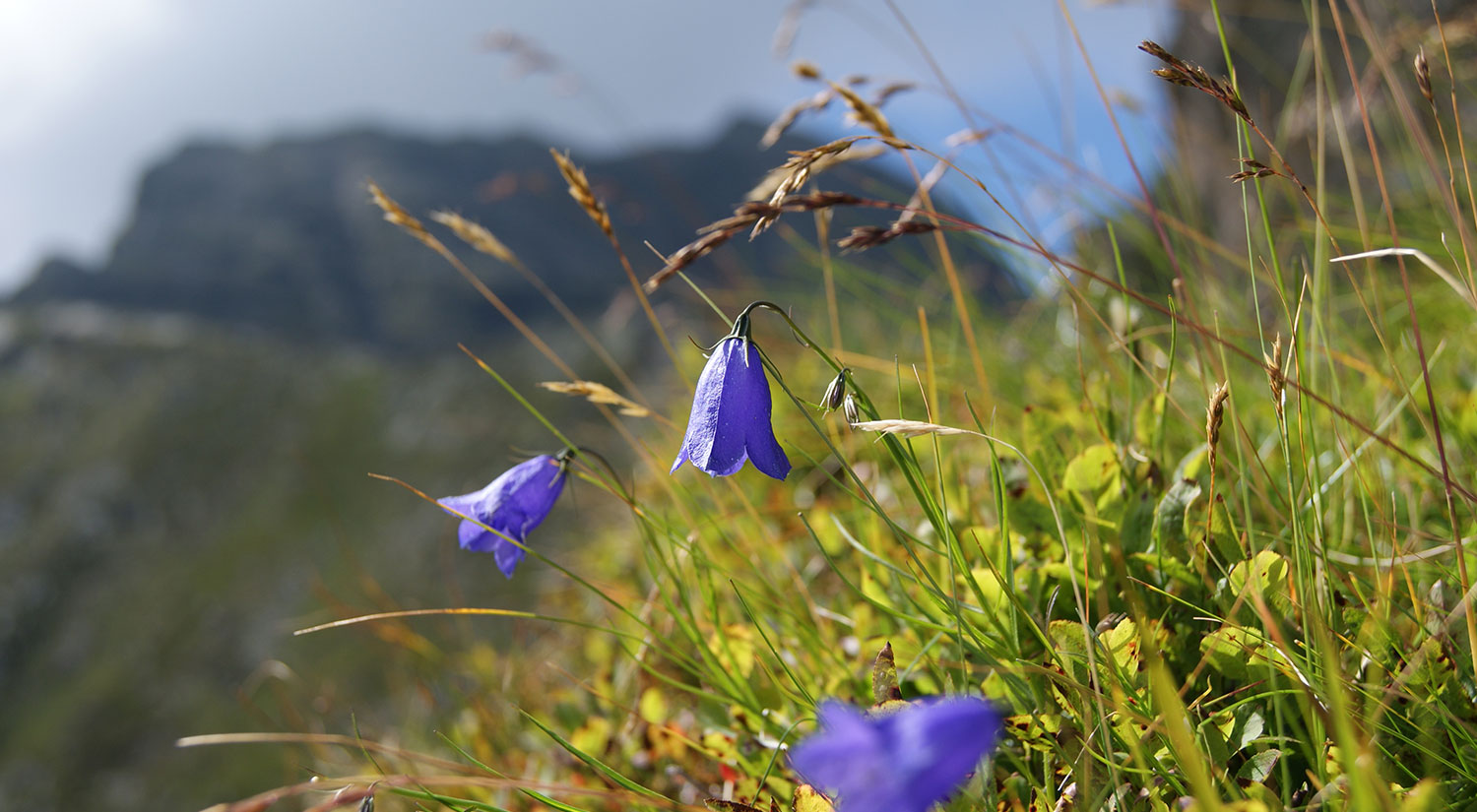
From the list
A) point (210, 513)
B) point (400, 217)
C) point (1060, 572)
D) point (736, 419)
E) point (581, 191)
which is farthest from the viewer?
point (210, 513)

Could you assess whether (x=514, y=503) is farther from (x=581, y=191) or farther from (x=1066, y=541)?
(x=1066, y=541)

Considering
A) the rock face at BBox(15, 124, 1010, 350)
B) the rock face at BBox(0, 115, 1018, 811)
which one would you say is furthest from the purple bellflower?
the rock face at BBox(15, 124, 1010, 350)

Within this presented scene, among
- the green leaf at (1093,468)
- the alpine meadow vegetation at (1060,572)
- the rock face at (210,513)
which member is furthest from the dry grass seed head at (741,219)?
the rock face at (210,513)

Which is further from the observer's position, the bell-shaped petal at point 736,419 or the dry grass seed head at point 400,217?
the dry grass seed head at point 400,217

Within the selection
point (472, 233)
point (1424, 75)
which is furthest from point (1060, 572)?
point (472, 233)

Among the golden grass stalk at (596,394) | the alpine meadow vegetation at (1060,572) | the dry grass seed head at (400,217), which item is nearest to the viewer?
the alpine meadow vegetation at (1060,572)

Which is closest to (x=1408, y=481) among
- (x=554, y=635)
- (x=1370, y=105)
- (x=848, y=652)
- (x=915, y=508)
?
(x=915, y=508)

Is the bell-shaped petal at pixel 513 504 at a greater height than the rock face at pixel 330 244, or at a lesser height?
greater

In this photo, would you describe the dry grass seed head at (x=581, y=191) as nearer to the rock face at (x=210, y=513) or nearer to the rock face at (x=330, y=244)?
the rock face at (x=210, y=513)

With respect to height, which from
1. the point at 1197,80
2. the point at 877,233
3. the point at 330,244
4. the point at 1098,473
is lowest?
the point at 330,244
